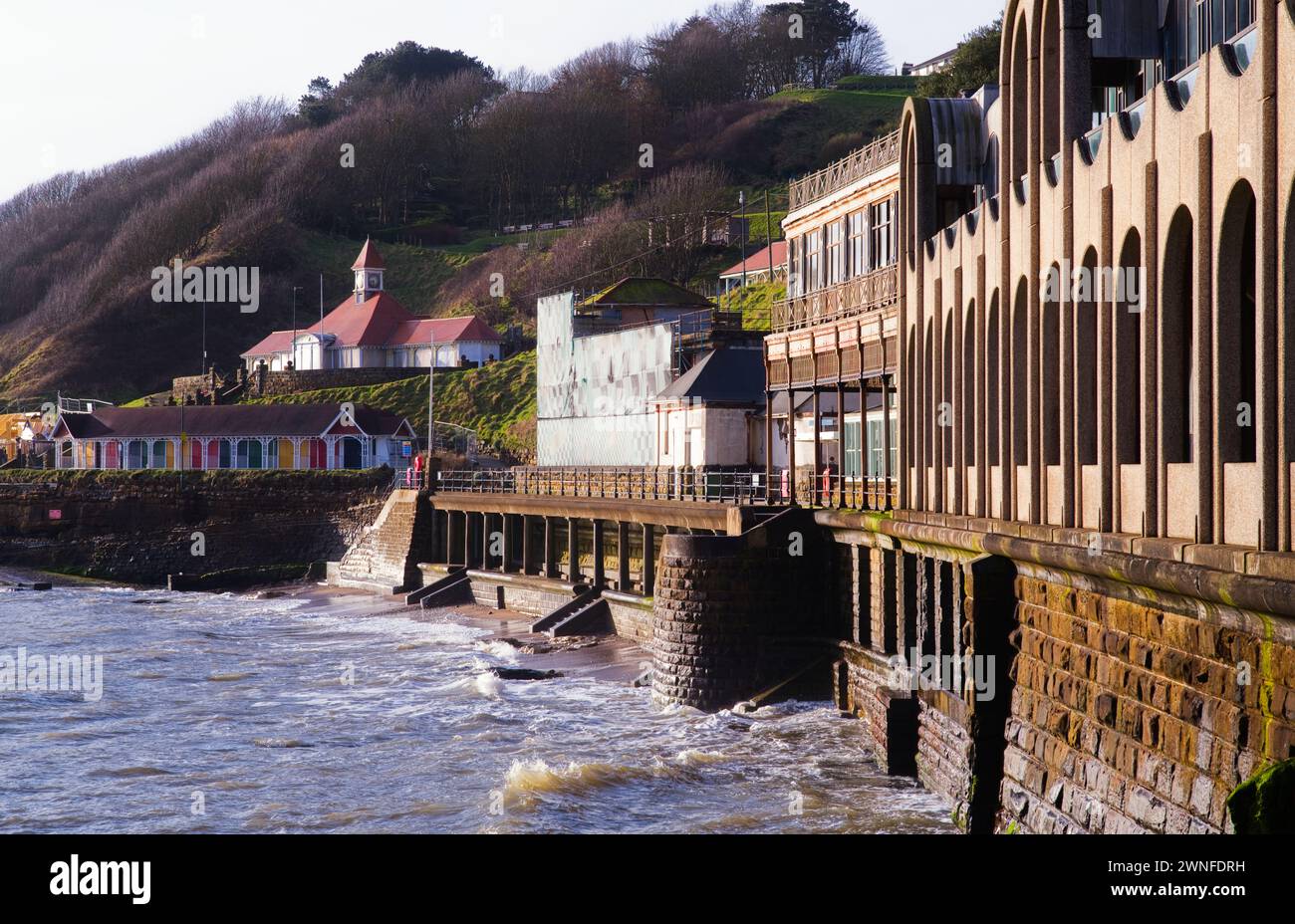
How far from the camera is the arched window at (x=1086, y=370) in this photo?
1608cm

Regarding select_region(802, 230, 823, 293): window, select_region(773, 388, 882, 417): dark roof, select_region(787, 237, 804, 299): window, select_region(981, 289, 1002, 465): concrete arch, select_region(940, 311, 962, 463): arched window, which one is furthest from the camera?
select_region(787, 237, 804, 299): window

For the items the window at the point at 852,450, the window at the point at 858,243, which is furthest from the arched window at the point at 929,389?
the window at the point at 852,450

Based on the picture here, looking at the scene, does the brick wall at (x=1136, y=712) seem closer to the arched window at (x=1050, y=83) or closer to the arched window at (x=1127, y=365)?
the arched window at (x=1127, y=365)

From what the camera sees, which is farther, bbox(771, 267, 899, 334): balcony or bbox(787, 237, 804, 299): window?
bbox(787, 237, 804, 299): window

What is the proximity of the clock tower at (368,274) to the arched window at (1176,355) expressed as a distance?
101 m

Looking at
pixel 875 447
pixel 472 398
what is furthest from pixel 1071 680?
pixel 472 398

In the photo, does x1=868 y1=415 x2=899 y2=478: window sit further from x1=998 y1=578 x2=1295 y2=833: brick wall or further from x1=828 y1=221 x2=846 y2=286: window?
x1=998 y1=578 x2=1295 y2=833: brick wall

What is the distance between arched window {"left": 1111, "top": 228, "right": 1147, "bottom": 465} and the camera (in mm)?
14859

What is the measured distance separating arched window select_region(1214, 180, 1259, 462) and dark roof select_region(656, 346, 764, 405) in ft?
100

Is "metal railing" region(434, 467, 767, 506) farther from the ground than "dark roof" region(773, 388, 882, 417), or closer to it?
closer to it

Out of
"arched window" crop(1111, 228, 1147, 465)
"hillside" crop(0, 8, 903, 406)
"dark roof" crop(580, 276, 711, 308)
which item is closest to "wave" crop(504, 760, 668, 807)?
"arched window" crop(1111, 228, 1147, 465)

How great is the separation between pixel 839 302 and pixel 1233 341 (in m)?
19.6

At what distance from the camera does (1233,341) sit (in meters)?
12.5
